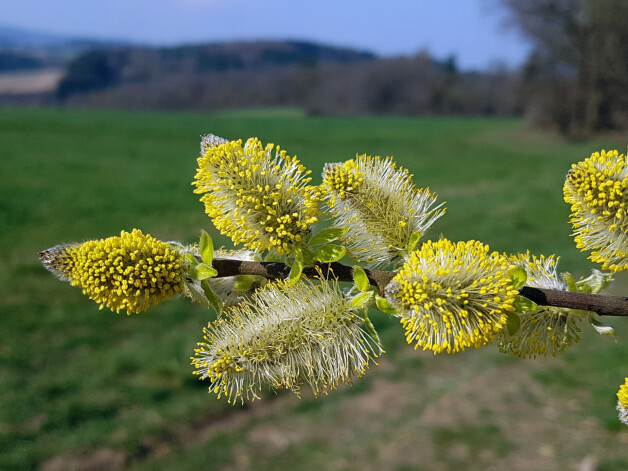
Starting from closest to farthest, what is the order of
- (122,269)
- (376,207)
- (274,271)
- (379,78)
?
(122,269)
(274,271)
(376,207)
(379,78)

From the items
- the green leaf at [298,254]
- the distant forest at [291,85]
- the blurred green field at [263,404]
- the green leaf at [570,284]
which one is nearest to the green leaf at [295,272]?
the green leaf at [298,254]

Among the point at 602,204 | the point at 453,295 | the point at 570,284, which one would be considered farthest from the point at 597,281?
the point at 453,295

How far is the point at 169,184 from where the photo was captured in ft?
50.9

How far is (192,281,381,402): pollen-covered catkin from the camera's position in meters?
1.03

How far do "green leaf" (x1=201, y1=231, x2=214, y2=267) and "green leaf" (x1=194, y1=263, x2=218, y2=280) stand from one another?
1 cm

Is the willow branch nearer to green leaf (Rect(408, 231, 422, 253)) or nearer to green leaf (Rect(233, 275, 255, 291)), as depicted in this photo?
green leaf (Rect(233, 275, 255, 291))

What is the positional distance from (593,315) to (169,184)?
49.8ft

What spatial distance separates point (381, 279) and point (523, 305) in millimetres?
234

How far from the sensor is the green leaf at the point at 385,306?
37.6 inches

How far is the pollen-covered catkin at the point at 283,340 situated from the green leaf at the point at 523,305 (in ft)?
0.79

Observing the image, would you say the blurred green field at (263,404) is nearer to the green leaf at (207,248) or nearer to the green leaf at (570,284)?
the green leaf at (570,284)

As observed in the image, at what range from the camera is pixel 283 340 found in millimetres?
1046

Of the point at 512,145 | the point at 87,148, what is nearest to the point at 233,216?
the point at 87,148

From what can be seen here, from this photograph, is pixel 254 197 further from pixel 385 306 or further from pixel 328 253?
pixel 385 306
